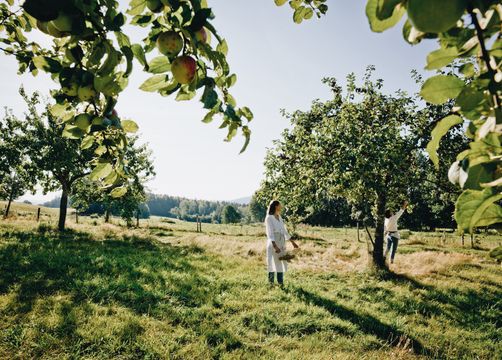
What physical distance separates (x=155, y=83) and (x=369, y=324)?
219 inches

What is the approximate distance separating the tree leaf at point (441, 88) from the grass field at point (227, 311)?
13.3 ft

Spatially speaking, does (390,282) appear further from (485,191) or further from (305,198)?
(485,191)

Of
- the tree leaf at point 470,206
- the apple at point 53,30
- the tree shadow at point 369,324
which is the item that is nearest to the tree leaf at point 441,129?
the tree leaf at point 470,206

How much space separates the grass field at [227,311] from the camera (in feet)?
13.3

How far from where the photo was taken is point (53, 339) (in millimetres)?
3869

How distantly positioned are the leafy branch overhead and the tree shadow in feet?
15.4

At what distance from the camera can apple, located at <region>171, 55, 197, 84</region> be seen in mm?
1008

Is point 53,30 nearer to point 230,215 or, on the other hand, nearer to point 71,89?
point 71,89

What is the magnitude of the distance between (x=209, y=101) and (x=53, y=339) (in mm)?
4332

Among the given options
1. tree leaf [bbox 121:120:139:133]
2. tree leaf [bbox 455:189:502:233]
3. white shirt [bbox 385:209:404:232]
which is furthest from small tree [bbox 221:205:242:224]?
tree leaf [bbox 455:189:502:233]

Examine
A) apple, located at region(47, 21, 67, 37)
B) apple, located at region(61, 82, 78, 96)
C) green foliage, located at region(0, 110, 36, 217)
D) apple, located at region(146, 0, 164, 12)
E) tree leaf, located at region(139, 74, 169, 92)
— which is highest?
green foliage, located at region(0, 110, 36, 217)

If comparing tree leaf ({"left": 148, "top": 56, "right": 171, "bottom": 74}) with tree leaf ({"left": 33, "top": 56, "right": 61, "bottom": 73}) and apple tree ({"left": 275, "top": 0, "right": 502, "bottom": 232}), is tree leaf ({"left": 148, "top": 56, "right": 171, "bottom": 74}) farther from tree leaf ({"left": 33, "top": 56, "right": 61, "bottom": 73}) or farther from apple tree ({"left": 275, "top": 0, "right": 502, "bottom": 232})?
apple tree ({"left": 275, "top": 0, "right": 502, "bottom": 232})

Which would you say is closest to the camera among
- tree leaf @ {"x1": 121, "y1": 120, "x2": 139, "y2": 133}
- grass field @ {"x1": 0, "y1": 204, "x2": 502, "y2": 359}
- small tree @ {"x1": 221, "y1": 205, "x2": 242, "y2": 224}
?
tree leaf @ {"x1": 121, "y1": 120, "x2": 139, "y2": 133}

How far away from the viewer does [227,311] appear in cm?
538
